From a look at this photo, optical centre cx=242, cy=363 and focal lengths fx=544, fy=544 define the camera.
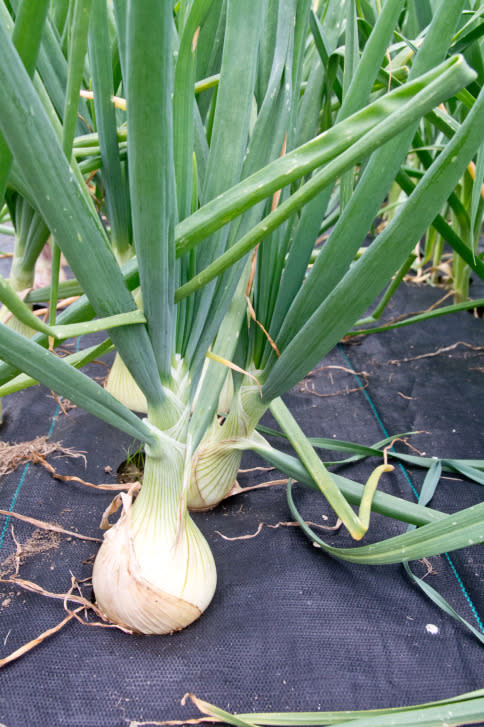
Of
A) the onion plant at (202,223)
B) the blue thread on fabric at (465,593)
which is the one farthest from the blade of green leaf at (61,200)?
the blue thread on fabric at (465,593)

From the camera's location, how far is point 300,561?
25.0 inches

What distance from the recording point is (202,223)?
0.41 meters

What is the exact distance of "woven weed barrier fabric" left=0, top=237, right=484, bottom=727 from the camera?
1.61 ft

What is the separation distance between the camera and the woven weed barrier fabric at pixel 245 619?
490mm

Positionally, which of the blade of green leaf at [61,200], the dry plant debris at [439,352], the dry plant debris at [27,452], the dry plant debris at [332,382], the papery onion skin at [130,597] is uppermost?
the blade of green leaf at [61,200]

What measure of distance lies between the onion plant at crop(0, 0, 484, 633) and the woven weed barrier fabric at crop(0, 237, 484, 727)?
0.05 metres

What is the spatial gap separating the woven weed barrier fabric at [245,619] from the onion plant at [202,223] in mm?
50

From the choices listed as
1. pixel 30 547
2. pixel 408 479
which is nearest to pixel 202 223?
pixel 30 547

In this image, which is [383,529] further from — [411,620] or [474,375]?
[474,375]

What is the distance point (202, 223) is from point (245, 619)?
40 cm

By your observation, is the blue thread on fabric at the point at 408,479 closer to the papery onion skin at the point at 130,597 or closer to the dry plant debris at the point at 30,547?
the papery onion skin at the point at 130,597

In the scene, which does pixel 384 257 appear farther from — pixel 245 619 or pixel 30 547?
pixel 30 547

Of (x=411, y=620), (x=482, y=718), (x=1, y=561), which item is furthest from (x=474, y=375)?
(x=1, y=561)

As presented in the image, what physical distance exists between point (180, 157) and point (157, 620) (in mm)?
431
